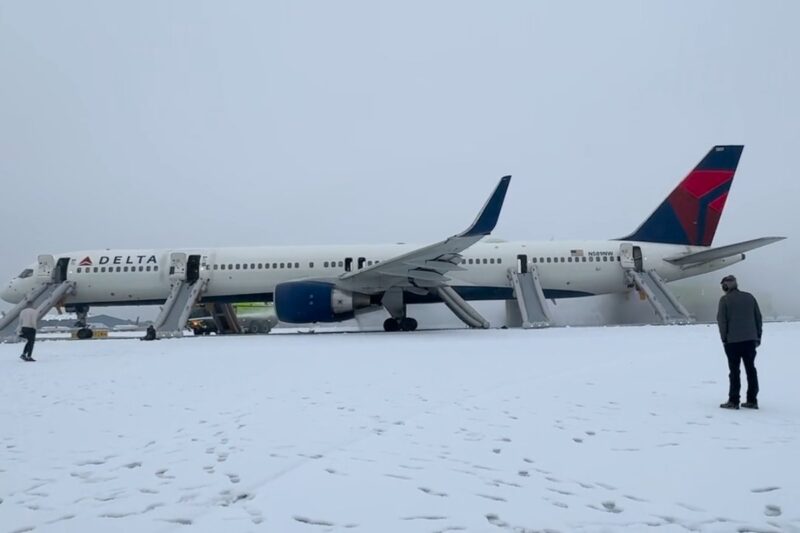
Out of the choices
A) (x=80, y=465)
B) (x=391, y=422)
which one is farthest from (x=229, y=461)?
(x=391, y=422)

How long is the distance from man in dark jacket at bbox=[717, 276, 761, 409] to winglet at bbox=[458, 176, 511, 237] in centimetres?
832

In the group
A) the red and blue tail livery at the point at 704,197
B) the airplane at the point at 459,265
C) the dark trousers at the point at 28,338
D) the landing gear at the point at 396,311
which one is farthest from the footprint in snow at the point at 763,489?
the red and blue tail livery at the point at 704,197

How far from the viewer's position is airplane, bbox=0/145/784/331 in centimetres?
1620

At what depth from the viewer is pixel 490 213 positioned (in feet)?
42.0

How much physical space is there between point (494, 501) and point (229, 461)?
160 centimetres

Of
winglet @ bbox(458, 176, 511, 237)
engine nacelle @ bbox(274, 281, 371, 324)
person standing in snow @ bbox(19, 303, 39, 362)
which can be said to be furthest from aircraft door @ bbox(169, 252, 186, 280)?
winglet @ bbox(458, 176, 511, 237)

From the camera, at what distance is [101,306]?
55.8 ft

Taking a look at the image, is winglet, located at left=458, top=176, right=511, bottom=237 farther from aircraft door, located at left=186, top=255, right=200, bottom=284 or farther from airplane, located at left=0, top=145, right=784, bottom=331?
aircraft door, located at left=186, top=255, right=200, bottom=284

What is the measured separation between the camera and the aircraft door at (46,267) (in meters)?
16.3

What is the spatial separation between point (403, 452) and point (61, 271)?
17462 mm

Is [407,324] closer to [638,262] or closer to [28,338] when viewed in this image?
[638,262]

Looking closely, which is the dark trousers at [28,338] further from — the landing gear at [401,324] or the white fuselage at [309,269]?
the landing gear at [401,324]

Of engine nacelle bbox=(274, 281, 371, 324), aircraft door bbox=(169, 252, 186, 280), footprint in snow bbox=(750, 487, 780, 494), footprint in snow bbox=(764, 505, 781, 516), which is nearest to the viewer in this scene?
footprint in snow bbox=(764, 505, 781, 516)

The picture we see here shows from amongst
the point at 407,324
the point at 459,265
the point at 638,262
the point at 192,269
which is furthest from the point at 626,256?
the point at 192,269
